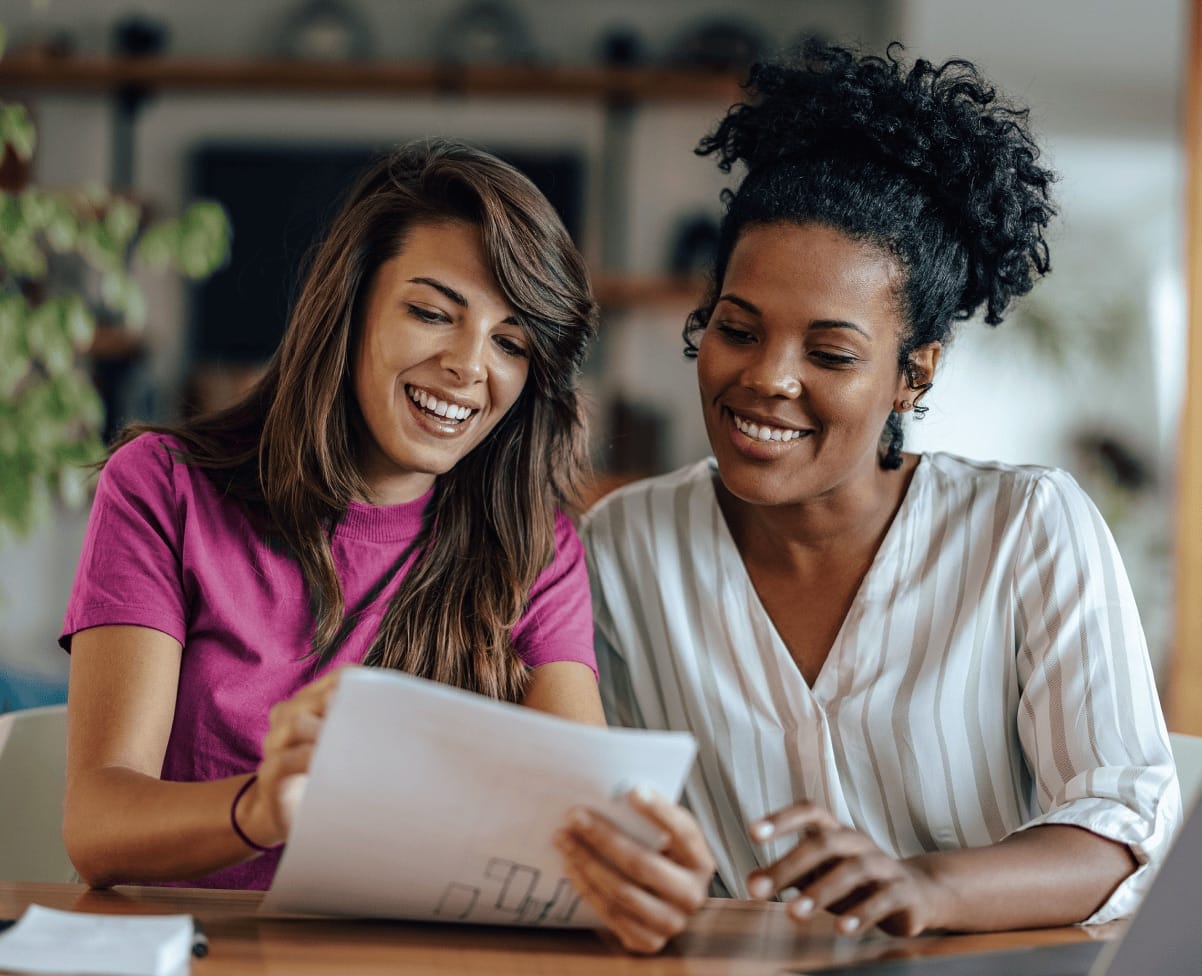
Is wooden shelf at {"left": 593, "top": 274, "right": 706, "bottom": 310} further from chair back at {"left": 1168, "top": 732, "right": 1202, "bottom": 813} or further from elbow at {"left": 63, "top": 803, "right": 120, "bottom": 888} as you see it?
elbow at {"left": 63, "top": 803, "right": 120, "bottom": 888}

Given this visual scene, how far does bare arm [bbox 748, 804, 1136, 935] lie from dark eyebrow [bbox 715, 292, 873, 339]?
1.76 feet

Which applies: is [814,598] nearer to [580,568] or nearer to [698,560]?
[698,560]

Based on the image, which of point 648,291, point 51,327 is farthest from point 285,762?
point 648,291

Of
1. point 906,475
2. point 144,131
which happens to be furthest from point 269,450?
point 144,131

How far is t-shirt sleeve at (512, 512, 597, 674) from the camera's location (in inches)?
56.1

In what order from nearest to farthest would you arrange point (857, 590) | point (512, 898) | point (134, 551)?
point (512, 898) → point (134, 551) → point (857, 590)

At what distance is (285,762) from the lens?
0.94 meters

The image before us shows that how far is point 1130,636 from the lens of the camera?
1.37 metres

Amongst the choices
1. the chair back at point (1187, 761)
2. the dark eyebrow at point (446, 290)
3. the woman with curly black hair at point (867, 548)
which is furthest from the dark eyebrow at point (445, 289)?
the chair back at point (1187, 761)

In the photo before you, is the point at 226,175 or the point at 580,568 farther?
the point at 226,175

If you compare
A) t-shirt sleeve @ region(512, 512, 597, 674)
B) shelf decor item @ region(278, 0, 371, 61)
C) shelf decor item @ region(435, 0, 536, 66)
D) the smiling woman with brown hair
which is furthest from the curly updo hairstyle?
shelf decor item @ region(278, 0, 371, 61)

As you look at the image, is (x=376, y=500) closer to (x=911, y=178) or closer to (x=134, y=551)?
(x=134, y=551)

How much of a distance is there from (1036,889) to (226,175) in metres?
4.21

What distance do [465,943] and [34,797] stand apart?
0.68m
